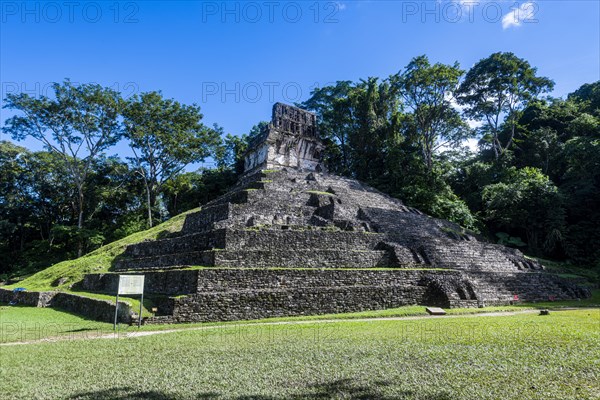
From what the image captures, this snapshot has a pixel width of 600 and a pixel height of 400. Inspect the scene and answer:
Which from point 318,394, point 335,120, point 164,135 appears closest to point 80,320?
point 318,394

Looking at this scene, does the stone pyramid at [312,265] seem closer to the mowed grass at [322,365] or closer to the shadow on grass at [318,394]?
the mowed grass at [322,365]

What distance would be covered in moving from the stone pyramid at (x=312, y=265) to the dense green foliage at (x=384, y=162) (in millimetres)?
7298

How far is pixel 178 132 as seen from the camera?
3173 centimetres

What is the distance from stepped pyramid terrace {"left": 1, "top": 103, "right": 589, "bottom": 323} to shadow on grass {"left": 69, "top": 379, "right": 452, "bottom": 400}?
5801 millimetres

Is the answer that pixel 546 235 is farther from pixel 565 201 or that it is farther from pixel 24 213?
pixel 24 213

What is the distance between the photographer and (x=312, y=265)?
44.8 ft

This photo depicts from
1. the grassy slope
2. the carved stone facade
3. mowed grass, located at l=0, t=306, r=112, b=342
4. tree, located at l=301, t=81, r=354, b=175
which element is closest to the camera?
mowed grass, located at l=0, t=306, r=112, b=342

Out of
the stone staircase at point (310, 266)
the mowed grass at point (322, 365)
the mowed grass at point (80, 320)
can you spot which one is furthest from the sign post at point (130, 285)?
the mowed grass at point (322, 365)

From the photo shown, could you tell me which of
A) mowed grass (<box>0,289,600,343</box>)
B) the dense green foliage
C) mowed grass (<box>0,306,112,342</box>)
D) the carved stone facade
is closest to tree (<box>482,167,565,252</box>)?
the dense green foliage

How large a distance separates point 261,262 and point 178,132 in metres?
22.4

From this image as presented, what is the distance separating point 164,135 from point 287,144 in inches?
425

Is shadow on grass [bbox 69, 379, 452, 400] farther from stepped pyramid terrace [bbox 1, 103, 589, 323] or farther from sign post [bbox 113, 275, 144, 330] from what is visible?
stepped pyramid terrace [bbox 1, 103, 589, 323]

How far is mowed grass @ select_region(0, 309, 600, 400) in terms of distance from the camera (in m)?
4.53

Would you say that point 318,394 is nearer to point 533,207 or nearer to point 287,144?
point 533,207
